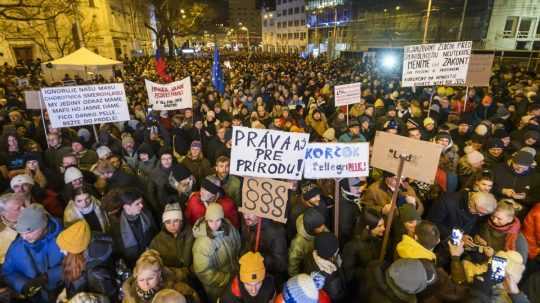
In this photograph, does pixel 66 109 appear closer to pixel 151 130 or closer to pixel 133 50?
pixel 151 130

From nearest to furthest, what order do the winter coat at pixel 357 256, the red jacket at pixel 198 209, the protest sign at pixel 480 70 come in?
the winter coat at pixel 357 256
the red jacket at pixel 198 209
the protest sign at pixel 480 70

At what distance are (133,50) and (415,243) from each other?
51.9m

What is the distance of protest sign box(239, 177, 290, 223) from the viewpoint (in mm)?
3045

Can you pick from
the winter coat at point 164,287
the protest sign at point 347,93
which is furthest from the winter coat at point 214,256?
the protest sign at point 347,93

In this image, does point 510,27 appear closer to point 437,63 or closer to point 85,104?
point 437,63

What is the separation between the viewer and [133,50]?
46.6 m

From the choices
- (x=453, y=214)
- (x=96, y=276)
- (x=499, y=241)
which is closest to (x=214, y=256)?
(x=96, y=276)

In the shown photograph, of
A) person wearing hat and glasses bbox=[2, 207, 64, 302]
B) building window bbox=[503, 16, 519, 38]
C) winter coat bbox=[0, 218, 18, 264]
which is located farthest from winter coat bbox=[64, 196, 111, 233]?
building window bbox=[503, 16, 519, 38]

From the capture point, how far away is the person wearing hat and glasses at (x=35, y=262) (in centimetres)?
296

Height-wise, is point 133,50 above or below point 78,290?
above

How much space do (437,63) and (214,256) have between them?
21.5 ft

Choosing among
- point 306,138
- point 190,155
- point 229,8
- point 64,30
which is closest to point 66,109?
point 190,155

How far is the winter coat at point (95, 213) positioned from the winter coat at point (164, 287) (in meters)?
1.38

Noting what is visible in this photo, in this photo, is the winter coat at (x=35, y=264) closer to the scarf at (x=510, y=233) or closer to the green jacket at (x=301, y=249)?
the green jacket at (x=301, y=249)
